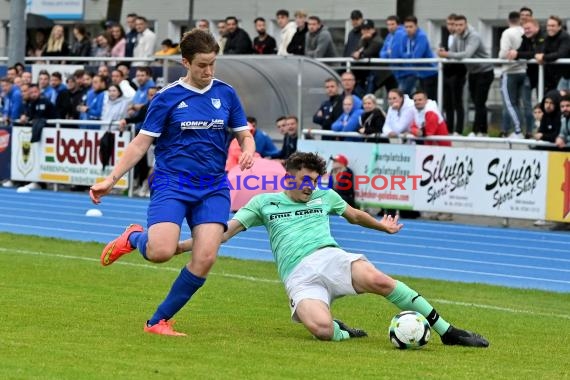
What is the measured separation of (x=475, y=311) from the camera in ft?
39.0

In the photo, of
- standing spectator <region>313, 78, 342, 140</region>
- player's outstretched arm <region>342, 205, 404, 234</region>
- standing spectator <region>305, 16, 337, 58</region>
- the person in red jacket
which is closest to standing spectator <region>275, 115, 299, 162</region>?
standing spectator <region>313, 78, 342, 140</region>

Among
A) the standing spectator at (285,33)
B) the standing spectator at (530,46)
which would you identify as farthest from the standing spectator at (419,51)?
the standing spectator at (285,33)

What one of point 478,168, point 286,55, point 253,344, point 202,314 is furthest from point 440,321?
point 286,55

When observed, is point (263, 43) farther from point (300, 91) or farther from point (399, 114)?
point (399, 114)

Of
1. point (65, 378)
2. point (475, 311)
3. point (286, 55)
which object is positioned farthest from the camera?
point (286, 55)

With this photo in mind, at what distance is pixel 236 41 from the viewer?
1063 inches

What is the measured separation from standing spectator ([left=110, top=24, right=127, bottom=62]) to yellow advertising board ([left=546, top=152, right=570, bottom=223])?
1233 cm

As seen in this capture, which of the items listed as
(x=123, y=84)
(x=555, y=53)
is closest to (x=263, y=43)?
(x=123, y=84)

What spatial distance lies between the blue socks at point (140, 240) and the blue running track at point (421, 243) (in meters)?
6.15

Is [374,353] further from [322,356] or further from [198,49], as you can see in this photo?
[198,49]

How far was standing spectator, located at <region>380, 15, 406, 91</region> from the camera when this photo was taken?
23.1 m

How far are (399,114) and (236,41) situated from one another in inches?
245

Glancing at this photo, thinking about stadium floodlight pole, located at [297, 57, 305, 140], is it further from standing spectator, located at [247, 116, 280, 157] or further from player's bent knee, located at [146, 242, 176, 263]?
player's bent knee, located at [146, 242, 176, 263]

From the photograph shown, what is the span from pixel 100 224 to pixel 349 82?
5.31 metres
